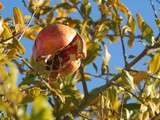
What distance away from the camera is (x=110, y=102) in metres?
1.57

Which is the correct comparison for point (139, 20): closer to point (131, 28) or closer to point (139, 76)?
point (131, 28)

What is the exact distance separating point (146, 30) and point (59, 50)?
1.19ft

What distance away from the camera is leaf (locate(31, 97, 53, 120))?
1.53 ft

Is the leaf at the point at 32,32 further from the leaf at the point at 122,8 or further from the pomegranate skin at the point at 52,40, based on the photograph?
the leaf at the point at 122,8

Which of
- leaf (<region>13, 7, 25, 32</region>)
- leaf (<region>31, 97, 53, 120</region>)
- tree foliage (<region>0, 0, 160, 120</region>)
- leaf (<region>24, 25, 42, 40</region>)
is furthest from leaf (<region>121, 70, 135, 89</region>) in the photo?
leaf (<region>31, 97, 53, 120</region>)

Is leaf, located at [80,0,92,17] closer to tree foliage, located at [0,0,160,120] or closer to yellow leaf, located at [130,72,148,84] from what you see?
tree foliage, located at [0,0,160,120]

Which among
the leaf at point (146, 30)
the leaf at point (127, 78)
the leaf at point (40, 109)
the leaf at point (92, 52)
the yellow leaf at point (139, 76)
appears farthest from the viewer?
the leaf at point (92, 52)

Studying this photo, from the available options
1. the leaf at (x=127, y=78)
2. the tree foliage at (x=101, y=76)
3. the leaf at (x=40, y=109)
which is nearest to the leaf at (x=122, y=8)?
the tree foliage at (x=101, y=76)

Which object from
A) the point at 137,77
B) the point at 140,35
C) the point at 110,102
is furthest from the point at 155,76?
the point at 140,35

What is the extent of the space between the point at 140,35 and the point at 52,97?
461 millimetres

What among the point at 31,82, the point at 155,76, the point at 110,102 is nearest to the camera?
the point at 31,82

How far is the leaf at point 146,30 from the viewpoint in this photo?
5.42 ft

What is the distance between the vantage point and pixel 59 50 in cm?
162

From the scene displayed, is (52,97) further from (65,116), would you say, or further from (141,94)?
(141,94)
